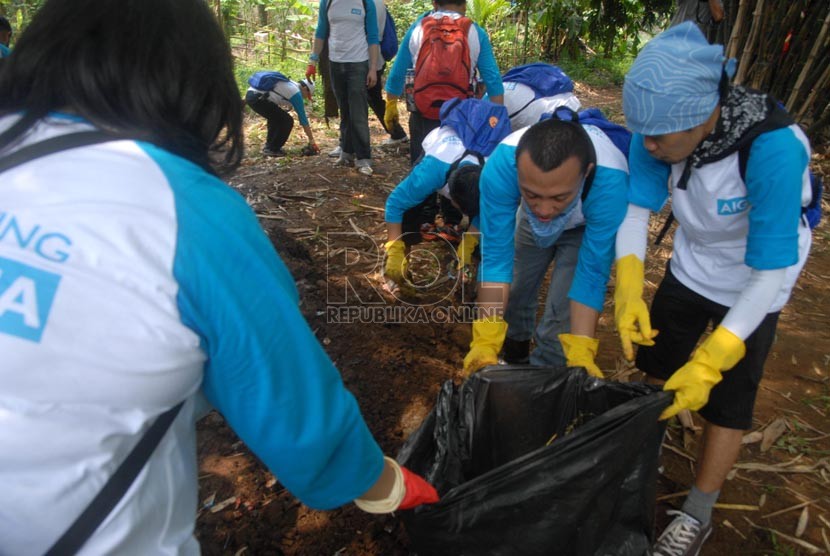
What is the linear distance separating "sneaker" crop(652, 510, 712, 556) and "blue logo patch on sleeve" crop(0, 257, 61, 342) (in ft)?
6.72

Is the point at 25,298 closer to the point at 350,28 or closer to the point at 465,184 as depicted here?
the point at 465,184

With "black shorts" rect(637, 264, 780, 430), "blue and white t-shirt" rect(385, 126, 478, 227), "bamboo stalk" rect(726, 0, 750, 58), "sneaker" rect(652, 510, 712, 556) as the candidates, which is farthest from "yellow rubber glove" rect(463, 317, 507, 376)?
"bamboo stalk" rect(726, 0, 750, 58)

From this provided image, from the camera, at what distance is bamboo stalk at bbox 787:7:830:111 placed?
15.5ft

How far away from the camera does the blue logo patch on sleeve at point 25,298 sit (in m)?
0.69

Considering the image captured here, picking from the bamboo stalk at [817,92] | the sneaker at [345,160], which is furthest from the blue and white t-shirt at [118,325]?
the bamboo stalk at [817,92]

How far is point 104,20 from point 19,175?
27 cm

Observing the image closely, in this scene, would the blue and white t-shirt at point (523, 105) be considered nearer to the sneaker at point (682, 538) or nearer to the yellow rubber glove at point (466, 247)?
the yellow rubber glove at point (466, 247)

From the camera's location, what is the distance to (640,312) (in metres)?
1.89

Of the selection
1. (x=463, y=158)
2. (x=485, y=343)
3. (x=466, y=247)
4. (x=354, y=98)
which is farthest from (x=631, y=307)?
(x=354, y=98)

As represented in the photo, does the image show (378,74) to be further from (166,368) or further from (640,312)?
(166,368)

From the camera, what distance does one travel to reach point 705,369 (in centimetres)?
163

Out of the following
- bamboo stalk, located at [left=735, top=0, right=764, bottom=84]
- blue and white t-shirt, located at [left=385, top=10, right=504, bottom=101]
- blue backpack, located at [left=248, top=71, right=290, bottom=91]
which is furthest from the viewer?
blue backpack, located at [left=248, top=71, right=290, bottom=91]

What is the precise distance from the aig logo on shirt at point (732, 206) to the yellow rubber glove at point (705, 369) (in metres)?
0.36

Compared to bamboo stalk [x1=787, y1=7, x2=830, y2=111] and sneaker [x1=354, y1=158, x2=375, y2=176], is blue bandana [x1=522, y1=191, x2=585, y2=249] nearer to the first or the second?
sneaker [x1=354, y1=158, x2=375, y2=176]
